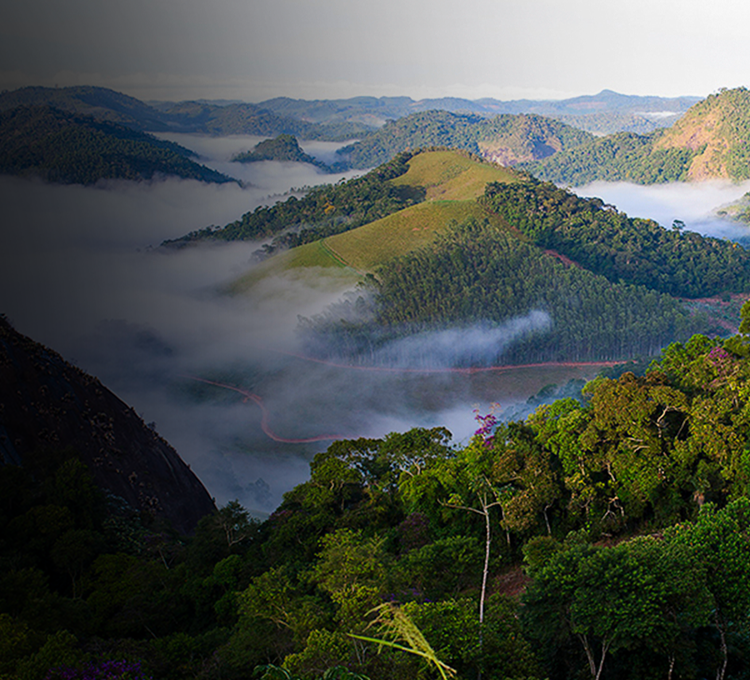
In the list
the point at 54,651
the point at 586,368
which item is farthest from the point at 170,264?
the point at 54,651

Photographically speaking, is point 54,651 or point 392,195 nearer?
point 54,651

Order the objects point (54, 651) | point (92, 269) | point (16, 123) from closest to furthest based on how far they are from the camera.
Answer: point (54, 651) → point (92, 269) → point (16, 123)

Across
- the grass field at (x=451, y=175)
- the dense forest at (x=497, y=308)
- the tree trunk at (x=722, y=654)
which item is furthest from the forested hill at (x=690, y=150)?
the tree trunk at (x=722, y=654)

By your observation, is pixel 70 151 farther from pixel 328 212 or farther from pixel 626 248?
pixel 626 248

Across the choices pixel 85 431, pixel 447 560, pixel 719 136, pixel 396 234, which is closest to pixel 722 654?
pixel 447 560

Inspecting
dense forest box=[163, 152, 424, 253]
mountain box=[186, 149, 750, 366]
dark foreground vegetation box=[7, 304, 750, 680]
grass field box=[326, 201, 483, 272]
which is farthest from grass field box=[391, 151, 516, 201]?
dark foreground vegetation box=[7, 304, 750, 680]

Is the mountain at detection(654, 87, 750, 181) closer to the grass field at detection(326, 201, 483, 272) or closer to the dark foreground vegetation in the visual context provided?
the grass field at detection(326, 201, 483, 272)

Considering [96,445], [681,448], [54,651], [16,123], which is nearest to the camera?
[54,651]

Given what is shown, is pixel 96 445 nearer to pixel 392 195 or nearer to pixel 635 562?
pixel 635 562
